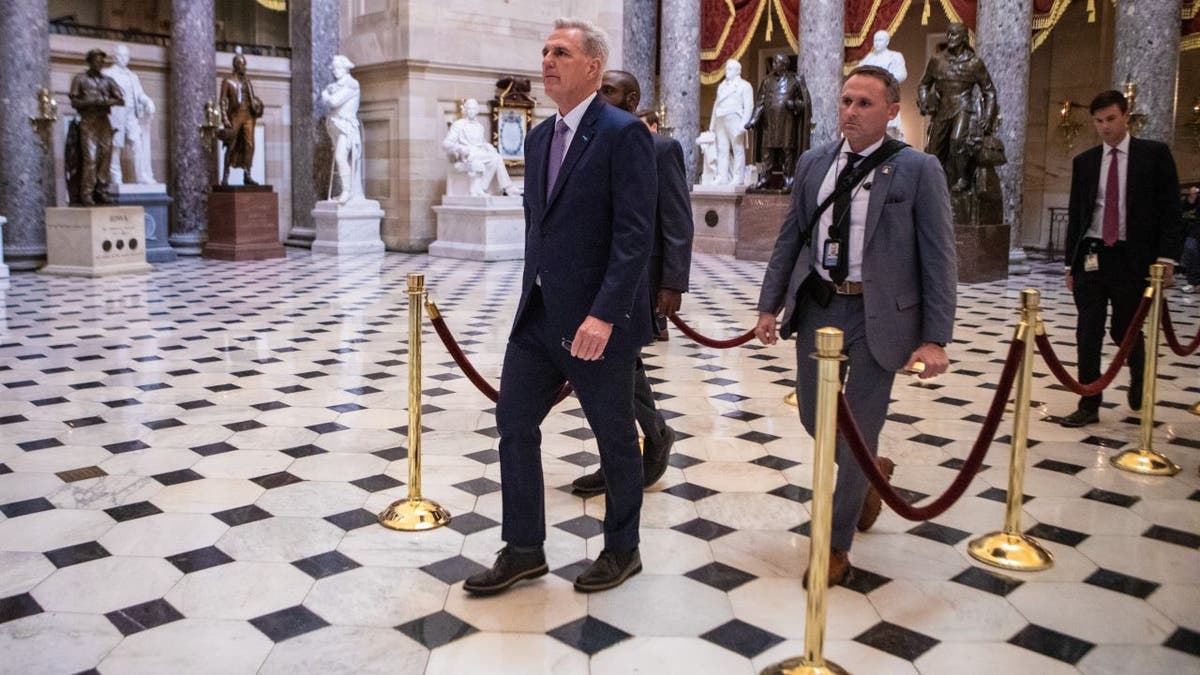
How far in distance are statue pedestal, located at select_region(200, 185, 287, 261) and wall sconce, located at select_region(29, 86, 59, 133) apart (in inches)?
102

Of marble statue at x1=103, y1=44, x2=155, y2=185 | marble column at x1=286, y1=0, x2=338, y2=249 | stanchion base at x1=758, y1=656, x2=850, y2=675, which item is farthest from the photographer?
marble column at x1=286, y1=0, x2=338, y2=249

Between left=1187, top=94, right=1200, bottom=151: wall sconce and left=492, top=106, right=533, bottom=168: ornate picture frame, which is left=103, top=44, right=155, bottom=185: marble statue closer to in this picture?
left=492, top=106, right=533, bottom=168: ornate picture frame

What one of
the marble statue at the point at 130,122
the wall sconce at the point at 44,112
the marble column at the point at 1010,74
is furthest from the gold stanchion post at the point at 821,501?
the marble statue at the point at 130,122

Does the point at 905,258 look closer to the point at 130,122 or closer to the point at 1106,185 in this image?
the point at 1106,185

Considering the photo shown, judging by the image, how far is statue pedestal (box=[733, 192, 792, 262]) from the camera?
50.3 ft

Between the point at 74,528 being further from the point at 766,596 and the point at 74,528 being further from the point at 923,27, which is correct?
the point at 923,27

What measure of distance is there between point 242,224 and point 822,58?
8971 mm

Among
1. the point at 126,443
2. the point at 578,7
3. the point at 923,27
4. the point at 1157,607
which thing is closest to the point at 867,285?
the point at 1157,607

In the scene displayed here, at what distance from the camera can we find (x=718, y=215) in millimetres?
16844

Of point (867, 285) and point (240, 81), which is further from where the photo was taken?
point (240, 81)

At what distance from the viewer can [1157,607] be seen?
10.9 feet

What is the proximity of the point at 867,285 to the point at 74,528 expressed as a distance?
2.96 meters

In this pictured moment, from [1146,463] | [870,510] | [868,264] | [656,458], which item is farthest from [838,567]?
[1146,463]

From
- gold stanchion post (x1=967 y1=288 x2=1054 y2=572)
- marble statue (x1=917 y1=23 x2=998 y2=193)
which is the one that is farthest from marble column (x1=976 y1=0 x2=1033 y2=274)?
gold stanchion post (x1=967 y1=288 x2=1054 y2=572)
